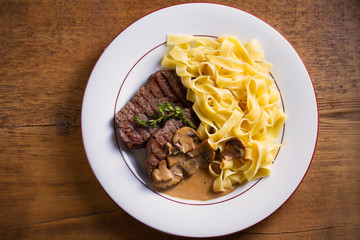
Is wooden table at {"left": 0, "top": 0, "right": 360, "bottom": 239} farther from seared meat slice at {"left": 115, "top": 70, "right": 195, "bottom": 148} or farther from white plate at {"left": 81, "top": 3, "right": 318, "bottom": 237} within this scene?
seared meat slice at {"left": 115, "top": 70, "right": 195, "bottom": 148}

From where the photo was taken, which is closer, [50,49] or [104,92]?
[104,92]

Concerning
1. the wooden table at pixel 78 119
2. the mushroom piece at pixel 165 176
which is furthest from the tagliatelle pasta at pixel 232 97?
the wooden table at pixel 78 119

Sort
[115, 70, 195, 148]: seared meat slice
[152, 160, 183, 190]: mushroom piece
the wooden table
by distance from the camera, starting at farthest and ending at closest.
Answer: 1. the wooden table
2. [115, 70, 195, 148]: seared meat slice
3. [152, 160, 183, 190]: mushroom piece

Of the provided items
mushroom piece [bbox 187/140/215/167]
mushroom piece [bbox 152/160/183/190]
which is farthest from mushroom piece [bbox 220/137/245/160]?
mushroom piece [bbox 152/160/183/190]

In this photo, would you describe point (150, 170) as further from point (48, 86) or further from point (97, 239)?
point (48, 86)

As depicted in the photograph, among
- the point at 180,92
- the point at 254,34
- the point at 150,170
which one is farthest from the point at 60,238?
the point at 254,34

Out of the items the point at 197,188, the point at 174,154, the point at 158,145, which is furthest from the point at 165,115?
the point at 197,188
